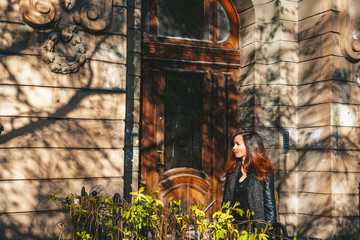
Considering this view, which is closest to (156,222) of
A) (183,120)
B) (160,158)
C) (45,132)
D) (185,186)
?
(45,132)

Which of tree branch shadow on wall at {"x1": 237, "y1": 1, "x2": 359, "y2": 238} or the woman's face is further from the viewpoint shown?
tree branch shadow on wall at {"x1": 237, "y1": 1, "x2": 359, "y2": 238}

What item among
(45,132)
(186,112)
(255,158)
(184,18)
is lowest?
(255,158)

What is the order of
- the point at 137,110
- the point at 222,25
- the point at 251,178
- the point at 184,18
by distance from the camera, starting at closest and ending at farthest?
the point at 251,178
the point at 137,110
the point at 184,18
the point at 222,25

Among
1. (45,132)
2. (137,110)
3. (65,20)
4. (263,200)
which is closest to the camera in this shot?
(263,200)

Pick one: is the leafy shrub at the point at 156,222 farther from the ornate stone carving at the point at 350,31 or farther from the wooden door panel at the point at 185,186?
the ornate stone carving at the point at 350,31

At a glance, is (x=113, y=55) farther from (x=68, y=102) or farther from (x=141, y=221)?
(x=141, y=221)

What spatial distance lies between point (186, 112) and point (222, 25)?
1888mm

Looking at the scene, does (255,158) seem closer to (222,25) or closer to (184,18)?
(184,18)

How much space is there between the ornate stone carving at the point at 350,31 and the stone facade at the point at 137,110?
2 cm

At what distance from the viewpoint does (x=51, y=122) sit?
502 cm

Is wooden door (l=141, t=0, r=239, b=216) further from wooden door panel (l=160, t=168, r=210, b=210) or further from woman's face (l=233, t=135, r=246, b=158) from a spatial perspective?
woman's face (l=233, t=135, r=246, b=158)

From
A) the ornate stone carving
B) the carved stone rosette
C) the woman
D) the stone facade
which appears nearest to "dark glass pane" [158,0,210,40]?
the stone facade

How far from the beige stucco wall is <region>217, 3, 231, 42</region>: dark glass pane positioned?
234 cm

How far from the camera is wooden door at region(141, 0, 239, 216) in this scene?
260 inches
